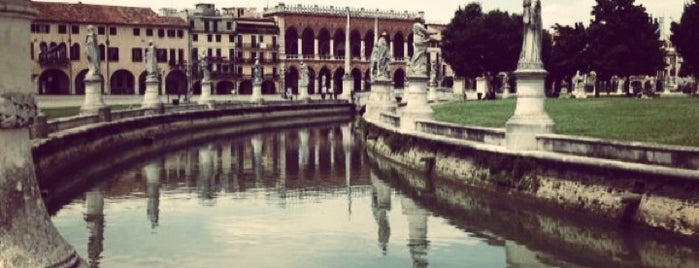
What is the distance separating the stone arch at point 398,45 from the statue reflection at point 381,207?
100m

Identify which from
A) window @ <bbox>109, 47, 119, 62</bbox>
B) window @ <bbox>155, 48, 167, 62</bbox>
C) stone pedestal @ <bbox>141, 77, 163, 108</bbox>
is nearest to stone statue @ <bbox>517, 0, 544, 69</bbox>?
stone pedestal @ <bbox>141, 77, 163, 108</bbox>

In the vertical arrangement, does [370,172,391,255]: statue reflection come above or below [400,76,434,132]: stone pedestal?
below

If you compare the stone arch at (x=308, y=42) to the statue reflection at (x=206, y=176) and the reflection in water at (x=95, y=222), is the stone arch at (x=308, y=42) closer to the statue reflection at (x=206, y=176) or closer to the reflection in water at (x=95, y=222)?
the statue reflection at (x=206, y=176)

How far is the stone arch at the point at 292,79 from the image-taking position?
119312 mm

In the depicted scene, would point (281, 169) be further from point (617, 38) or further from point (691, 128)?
point (617, 38)

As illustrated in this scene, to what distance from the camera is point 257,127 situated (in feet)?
213

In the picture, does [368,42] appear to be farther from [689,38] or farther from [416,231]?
[416,231]

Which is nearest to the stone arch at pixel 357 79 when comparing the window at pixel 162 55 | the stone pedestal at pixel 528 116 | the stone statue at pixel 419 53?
the window at pixel 162 55

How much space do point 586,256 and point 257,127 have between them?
49155 millimetres

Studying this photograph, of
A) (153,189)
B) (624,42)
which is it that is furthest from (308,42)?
(153,189)

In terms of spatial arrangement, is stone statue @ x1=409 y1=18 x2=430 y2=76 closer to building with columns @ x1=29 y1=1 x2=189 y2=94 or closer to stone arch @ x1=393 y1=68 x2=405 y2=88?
building with columns @ x1=29 y1=1 x2=189 y2=94

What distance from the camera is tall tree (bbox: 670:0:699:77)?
229 feet

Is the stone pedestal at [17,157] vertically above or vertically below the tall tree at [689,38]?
below

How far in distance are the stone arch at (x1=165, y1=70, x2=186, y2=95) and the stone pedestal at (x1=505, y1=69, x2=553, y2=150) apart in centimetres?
8487
